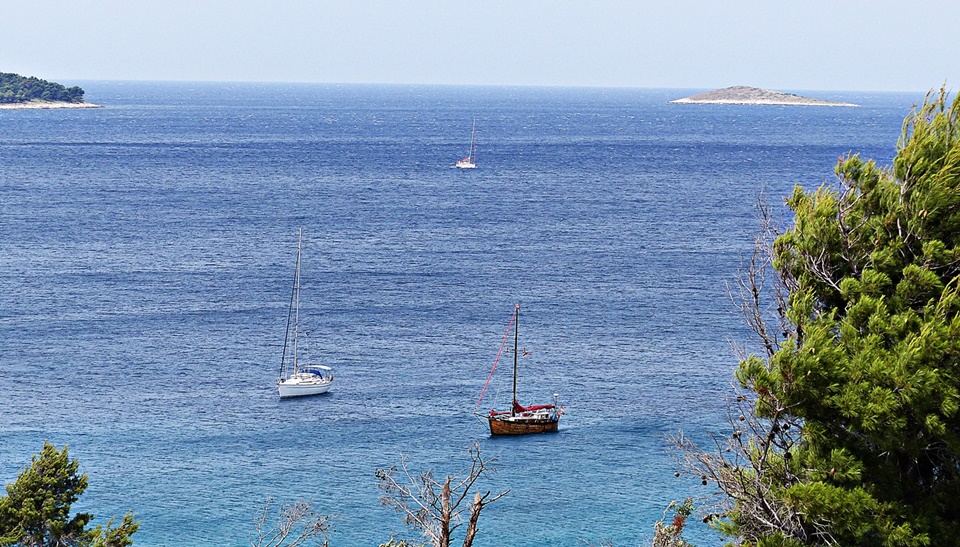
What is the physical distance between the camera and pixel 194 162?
197m

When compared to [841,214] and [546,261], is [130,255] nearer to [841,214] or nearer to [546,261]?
[546,261]

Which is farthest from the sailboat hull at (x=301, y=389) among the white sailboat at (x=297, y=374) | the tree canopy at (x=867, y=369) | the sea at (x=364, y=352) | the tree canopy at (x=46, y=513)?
the tree canopy at (x=867, y=369)

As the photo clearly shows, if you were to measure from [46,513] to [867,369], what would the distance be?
25.6 metres

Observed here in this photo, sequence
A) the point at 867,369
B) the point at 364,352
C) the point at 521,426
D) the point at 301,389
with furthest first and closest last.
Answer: the point at 364,352 → the point at 301,389 → the point at 521,426 → the point at 867,369

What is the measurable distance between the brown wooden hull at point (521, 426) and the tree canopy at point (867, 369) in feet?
152

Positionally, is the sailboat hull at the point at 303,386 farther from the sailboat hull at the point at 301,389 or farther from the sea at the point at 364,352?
the sea at the point at 364,352

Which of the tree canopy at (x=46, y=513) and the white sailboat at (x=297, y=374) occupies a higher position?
the tree canopy at (x=46, y=513)

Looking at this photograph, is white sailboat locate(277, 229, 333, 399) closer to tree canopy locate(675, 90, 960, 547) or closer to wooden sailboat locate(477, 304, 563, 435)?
wooden sailboat locate(477, 304, 563, 435)

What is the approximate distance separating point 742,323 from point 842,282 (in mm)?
70708

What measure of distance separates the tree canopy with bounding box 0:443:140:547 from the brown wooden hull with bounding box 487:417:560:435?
34.6m

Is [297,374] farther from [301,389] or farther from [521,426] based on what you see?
[521,426]

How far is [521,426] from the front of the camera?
2584 inches

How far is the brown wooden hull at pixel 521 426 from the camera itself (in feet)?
214

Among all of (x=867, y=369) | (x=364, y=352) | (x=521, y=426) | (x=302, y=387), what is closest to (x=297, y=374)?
(x=302, y=387)
